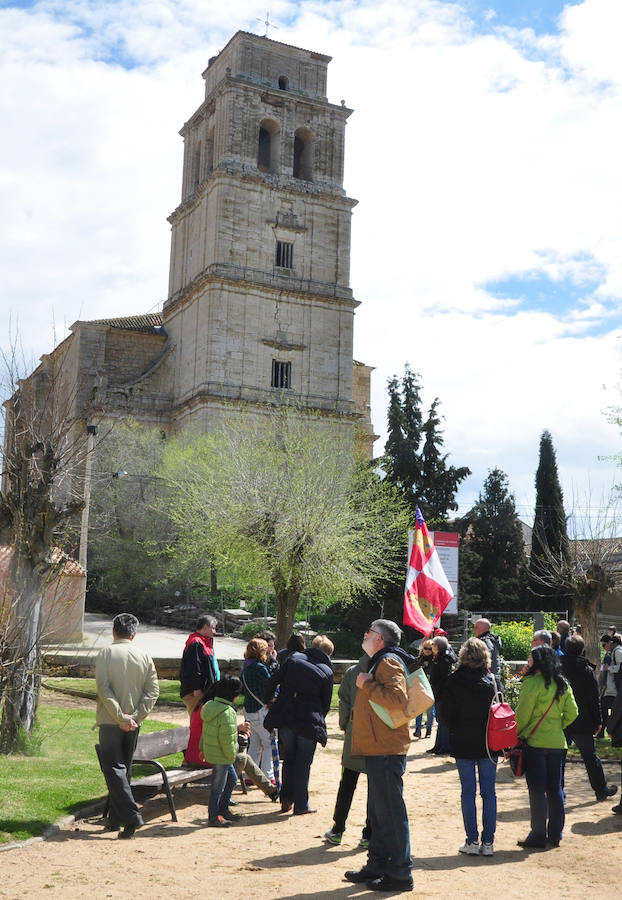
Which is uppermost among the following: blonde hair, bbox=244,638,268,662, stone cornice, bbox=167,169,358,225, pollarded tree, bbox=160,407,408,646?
stone cornice, bbox=167,169,358,225

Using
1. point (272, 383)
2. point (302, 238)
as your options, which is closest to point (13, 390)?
point (272, 383)

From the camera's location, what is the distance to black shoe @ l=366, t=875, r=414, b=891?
672 cm

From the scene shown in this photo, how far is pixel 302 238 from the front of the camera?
2055 inches

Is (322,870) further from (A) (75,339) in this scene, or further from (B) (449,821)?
(A) (75,339)

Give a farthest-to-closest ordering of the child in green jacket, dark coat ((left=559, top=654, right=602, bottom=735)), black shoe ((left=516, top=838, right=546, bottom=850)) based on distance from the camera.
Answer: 1. dark coat ((left=559, top=654, right=602, bottom=735))
2. the child in green jacket
3. black shoe ((left=516, top=838, right=546, bottom=850))

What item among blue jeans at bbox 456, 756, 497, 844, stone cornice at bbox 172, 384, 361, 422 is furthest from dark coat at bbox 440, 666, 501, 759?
stone cornice at bbox 172, 384, 361, 422

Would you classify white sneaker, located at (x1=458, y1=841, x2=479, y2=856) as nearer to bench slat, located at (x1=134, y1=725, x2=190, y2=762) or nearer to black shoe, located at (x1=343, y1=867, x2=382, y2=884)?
black shoe, located at (x1=343, y1=867, x2=382, y2=884)

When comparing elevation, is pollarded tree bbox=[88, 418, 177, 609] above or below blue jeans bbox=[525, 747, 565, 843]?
above

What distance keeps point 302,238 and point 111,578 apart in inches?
872

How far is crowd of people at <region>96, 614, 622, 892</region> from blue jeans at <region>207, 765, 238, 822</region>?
0.01 metres

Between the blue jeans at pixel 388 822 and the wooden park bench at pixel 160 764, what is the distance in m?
2.55

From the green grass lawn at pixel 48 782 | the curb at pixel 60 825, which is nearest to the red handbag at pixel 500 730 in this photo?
the curb at pixel 60 825

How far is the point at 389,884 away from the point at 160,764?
2.96 meters

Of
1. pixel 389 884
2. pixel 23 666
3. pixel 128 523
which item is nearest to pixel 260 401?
pixel 128 523
